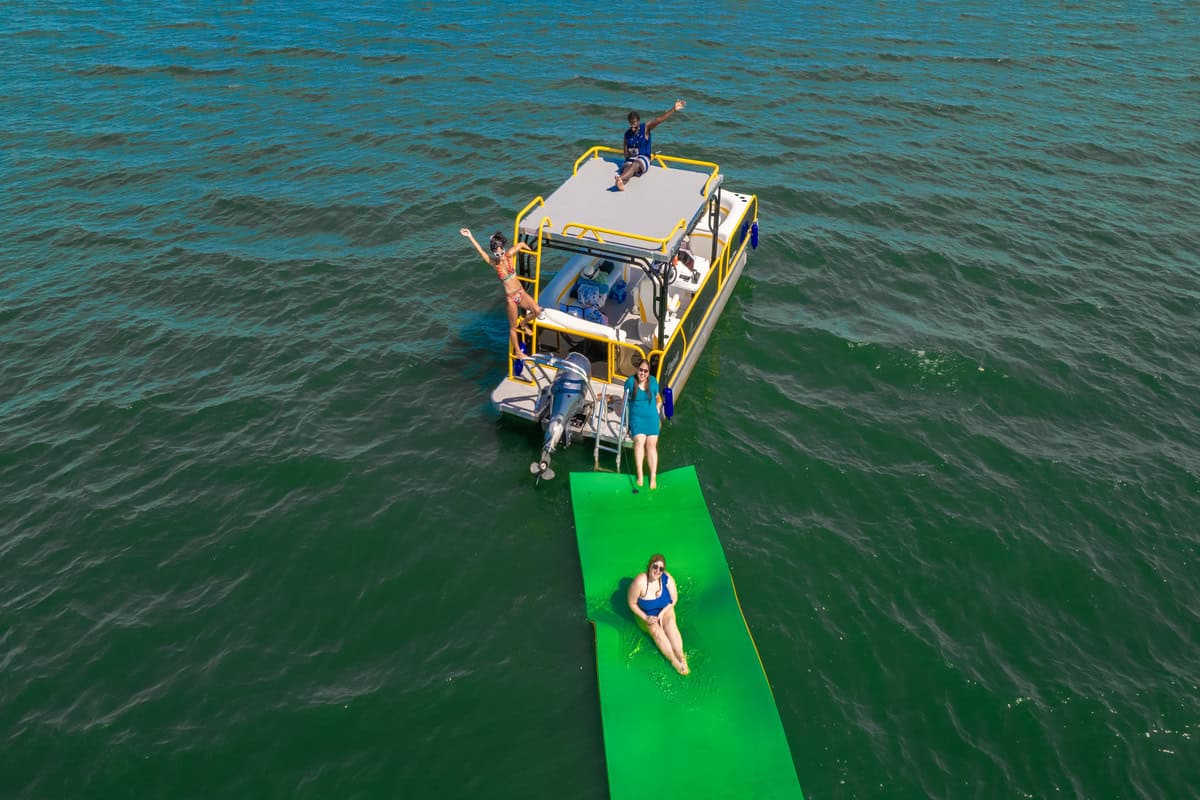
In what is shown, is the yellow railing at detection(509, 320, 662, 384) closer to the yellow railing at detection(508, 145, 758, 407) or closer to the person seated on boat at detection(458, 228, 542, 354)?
the yellow railing at detection(508, 145, 758, 407)

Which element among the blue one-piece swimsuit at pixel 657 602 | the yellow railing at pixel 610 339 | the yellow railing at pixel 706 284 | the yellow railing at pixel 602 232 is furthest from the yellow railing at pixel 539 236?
the blue one-piece swimsuit at pixel 657 602

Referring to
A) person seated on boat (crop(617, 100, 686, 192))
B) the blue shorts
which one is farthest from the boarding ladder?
the blue shorts

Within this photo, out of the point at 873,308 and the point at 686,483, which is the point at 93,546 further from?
the point at 873,308

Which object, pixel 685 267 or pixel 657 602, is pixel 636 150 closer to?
pixel 685 267

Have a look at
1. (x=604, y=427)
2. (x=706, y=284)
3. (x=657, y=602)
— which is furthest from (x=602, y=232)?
(x=657, y=602)

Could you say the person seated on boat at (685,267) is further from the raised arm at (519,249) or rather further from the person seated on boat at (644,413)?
the person seated on boat at (644,413)
